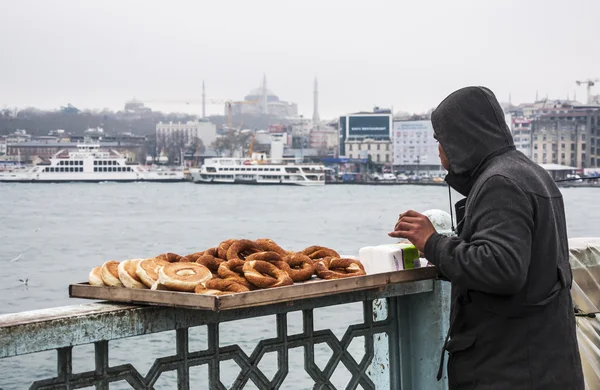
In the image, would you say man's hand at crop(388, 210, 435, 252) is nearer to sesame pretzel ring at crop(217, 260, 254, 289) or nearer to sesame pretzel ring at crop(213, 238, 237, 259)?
sesame pretzel ring at crop(217, 260, 254, 289)

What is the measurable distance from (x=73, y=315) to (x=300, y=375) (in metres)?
17.4

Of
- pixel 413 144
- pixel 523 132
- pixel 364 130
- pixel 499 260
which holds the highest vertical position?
pixel 364 130

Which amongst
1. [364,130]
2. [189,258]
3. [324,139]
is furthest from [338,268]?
[324,139]

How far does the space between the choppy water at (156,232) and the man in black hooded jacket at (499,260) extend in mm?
13805

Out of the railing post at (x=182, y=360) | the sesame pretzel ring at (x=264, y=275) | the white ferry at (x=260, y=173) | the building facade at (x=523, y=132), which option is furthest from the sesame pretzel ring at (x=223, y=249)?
the building facade at (x=523, y=132)

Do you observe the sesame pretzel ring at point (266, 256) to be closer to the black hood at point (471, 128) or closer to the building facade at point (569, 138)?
the black hood at point (471, 128)

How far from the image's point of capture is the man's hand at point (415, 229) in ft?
8.66

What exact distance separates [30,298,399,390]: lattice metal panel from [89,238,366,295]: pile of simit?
17 centimetres

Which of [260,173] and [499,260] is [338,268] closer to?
[499,260]

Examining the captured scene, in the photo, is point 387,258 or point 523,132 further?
point 523,132

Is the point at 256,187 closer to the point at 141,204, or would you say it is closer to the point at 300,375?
the point at 141,204

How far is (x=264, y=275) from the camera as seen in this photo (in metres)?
2.79

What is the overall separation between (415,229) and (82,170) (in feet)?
410

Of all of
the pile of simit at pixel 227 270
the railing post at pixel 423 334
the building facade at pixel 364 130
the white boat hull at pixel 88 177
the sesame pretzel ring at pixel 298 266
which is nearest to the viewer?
the pile of simit at pixel 227 270
